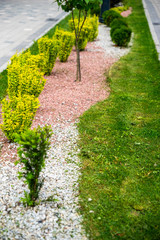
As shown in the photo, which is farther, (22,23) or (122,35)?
(22,23)

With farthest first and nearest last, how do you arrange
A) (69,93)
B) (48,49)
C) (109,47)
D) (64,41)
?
(109,47) → (64,41) → (48,49) → (69,93)

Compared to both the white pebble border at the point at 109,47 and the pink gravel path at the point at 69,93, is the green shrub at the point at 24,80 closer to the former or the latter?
the pink gravel path at the point at 69,93

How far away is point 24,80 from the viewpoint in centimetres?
548

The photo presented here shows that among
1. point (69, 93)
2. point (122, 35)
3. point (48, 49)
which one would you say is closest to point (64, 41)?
point (48, 49)

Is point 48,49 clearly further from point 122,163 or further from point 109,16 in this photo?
point 109,16

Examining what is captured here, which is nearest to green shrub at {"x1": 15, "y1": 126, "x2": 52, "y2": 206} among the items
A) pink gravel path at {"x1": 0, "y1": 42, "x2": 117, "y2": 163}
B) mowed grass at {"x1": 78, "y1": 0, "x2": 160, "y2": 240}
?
mowed grass at {"x1": 78, "y1": 0, "x2": 160, "y2": 240}

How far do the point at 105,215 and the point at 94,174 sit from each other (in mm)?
810

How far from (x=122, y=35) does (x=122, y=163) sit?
26.1 ft

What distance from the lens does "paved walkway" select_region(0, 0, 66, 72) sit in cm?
1115

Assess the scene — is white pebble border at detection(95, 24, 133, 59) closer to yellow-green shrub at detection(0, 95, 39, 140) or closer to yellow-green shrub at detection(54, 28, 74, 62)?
yellow-green shrub at detection(54, 28, 74, 62)

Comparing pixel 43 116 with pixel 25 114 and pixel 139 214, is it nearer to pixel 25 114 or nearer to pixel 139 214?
pixel 25 114

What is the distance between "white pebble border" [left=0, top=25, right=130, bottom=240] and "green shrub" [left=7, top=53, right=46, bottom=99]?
1.29 metres

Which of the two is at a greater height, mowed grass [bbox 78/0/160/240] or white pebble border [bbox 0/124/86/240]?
white pebble border [bbox 0/124/86/240]

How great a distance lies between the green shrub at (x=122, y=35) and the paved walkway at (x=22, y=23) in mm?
3510
